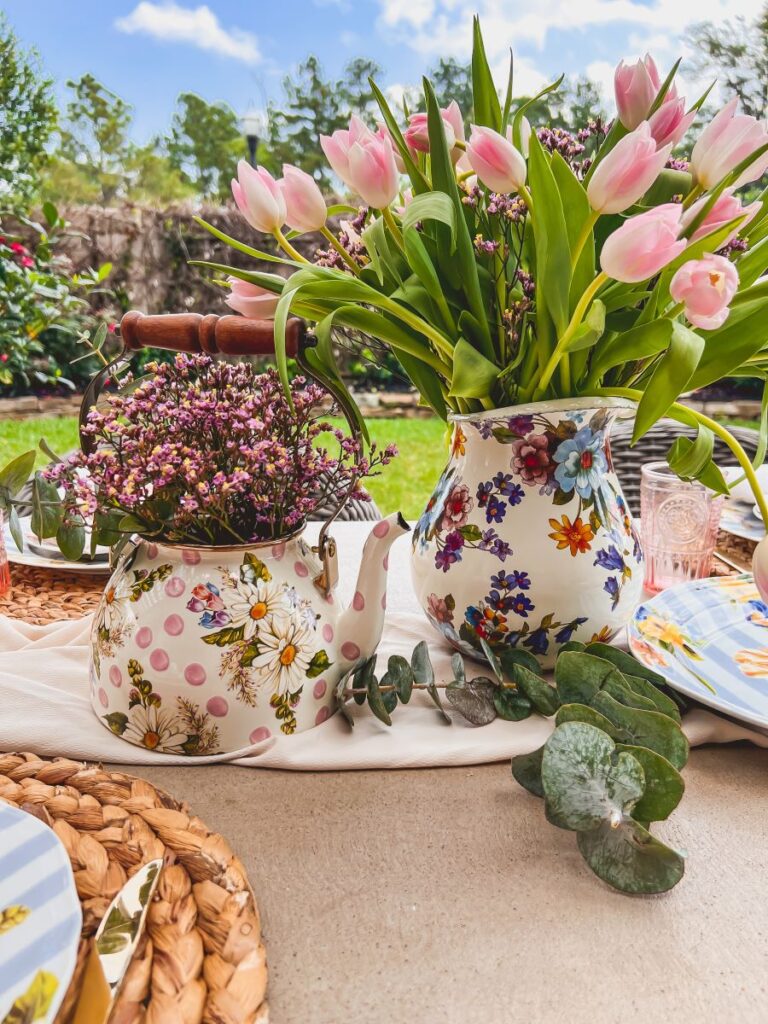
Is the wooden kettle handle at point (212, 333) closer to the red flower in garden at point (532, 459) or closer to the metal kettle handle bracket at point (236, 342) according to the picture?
the metal kettle handle bracket at point (236, 342)

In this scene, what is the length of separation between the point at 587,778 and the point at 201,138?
29.9 ft

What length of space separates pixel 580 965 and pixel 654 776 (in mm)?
121

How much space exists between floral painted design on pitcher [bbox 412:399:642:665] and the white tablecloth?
0.09m

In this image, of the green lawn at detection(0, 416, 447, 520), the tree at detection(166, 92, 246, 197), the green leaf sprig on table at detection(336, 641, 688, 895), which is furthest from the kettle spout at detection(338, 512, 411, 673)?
the tree at detection(166, 92, 246, 197)

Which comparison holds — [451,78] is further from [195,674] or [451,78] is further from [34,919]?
[34,919]

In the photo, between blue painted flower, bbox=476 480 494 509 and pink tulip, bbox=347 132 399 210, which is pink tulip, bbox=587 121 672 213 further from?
blue painted flower, bbox=476 480 494 509

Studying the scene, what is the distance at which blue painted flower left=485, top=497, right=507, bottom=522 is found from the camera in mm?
701

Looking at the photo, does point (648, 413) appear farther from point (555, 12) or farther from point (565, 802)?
point (555, 12)

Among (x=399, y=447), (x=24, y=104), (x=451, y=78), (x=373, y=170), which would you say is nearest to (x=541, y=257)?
(x=373, y=170)

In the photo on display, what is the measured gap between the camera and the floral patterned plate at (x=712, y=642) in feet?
2.11

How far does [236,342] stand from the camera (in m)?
0.63

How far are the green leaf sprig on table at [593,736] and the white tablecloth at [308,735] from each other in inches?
0.6

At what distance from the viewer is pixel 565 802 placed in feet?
1.55

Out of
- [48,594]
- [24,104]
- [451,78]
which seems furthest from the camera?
[451,78]
